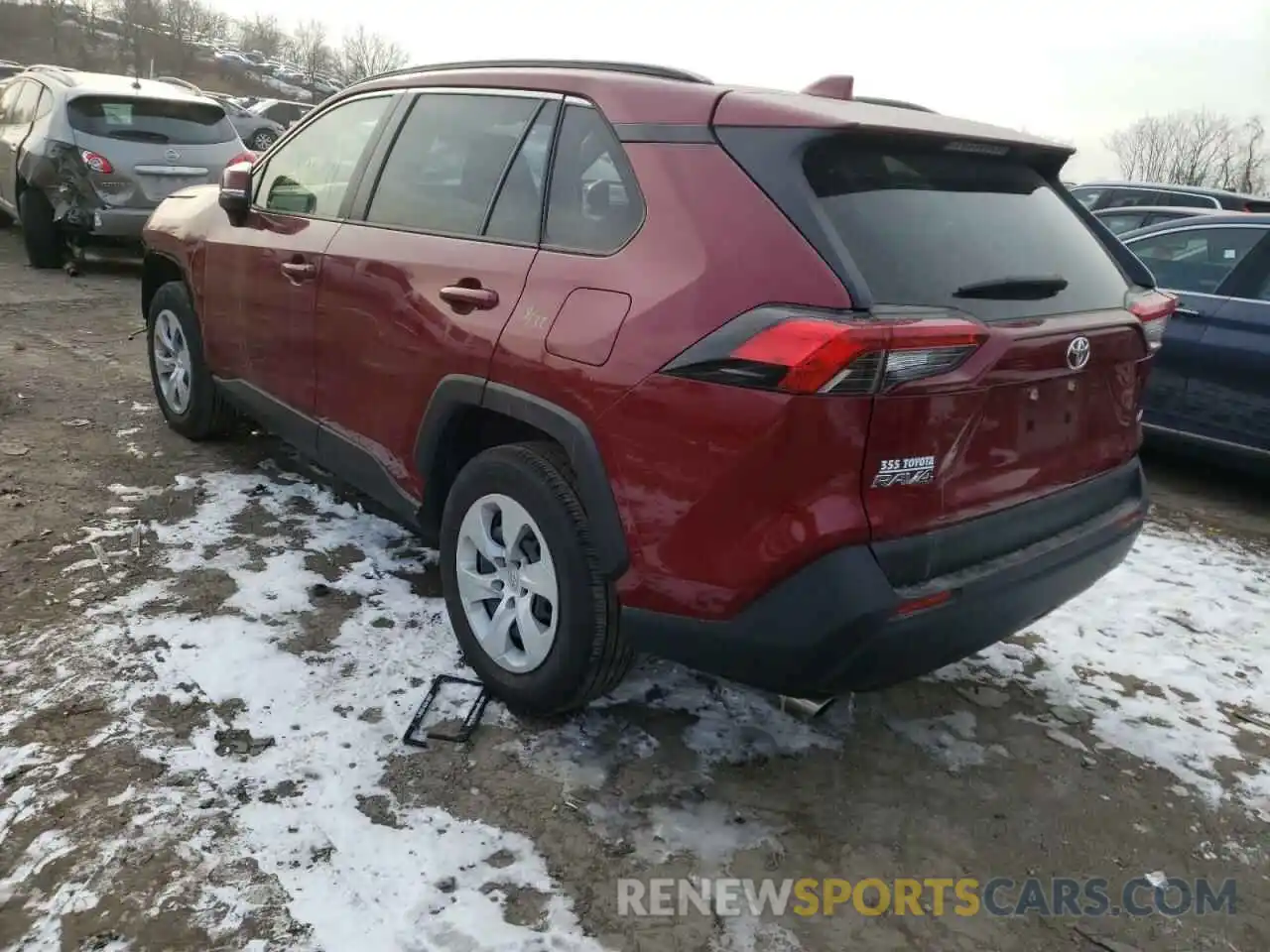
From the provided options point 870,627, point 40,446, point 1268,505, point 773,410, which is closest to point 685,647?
point 870,627

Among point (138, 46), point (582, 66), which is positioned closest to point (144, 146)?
point (582, 66)

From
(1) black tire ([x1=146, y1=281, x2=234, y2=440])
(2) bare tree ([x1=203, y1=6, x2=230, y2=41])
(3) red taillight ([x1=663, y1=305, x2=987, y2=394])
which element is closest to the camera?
(3) red taillight ([x1=663, y1=305, x2=987, y2=394])

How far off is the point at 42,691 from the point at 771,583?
2.10 metres

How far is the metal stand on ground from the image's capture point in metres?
2.67

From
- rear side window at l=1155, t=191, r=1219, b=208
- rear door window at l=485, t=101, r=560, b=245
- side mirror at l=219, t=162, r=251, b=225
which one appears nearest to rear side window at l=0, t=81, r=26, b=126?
side mirror at l=219, t=162, r=251, b=225

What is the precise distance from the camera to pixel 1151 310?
2.73m

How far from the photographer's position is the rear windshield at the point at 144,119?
8.16 metres

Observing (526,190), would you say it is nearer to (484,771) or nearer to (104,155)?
(484,771)

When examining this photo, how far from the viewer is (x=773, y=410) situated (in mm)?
2027

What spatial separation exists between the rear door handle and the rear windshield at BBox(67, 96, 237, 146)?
22.7 feet

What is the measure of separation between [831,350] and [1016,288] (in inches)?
26.5

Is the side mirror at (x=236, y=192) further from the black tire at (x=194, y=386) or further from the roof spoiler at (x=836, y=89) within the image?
the roof spoiler at (x=836, y=89)

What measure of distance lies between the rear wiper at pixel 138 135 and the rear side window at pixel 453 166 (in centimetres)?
620

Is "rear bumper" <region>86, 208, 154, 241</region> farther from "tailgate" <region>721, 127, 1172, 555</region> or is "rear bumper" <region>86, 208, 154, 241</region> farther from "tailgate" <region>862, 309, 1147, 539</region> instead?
"tailgate" <region>862, 309, 1147, 539</region>
